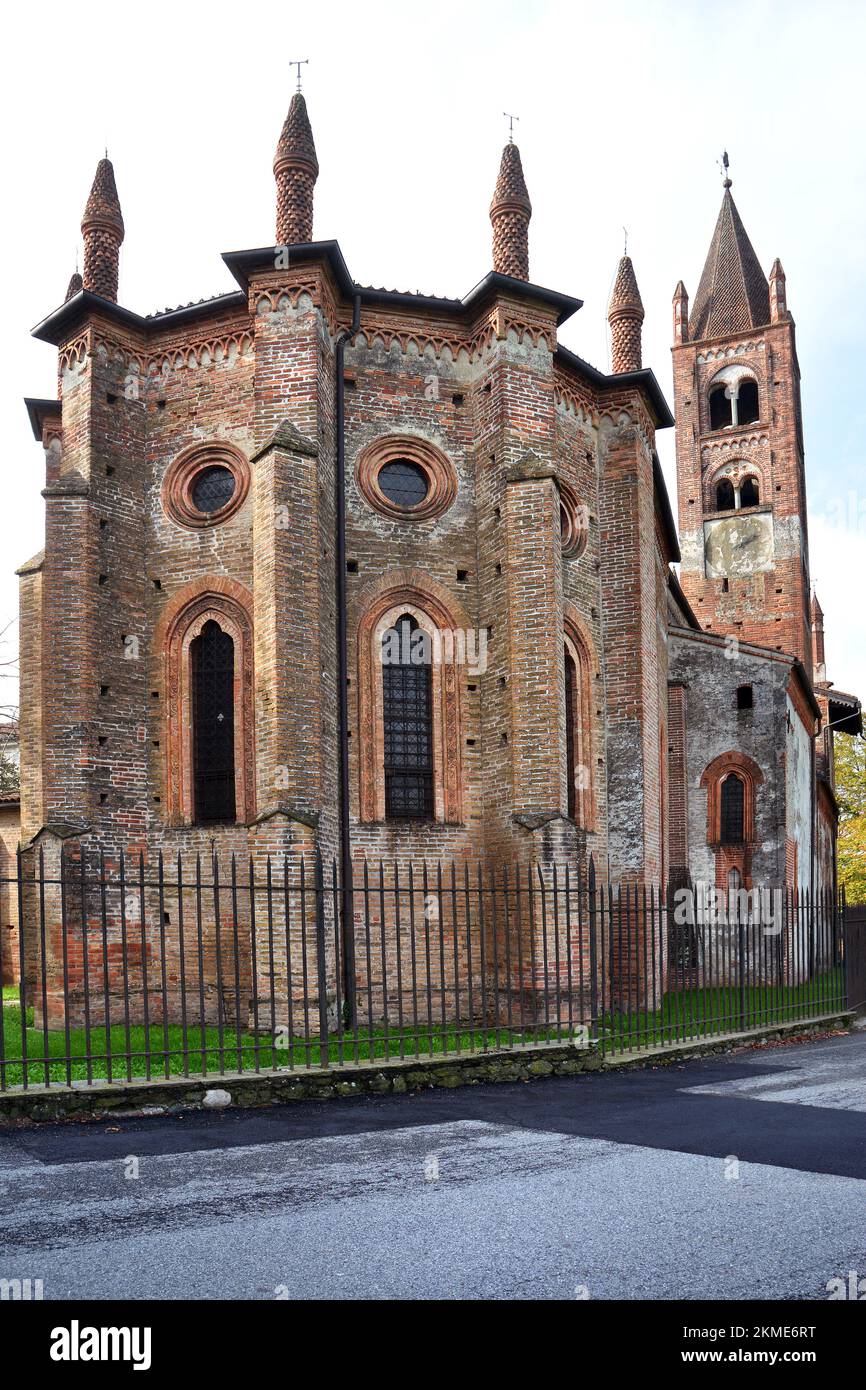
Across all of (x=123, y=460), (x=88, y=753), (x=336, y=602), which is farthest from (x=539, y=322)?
(x=88, y=753)

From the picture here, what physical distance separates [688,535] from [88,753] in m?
26.0

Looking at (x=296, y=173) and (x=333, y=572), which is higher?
(x=296, y=173)

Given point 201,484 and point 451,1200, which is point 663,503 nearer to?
point 201,484

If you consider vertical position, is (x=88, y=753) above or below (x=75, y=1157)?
above

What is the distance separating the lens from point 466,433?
16609 mm

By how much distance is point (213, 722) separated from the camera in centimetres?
1594

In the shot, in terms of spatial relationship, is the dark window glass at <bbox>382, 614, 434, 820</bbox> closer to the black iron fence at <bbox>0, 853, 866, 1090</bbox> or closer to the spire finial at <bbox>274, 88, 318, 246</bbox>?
the black iron fence at <bbox>0, 853, 866, 1090</bbox>

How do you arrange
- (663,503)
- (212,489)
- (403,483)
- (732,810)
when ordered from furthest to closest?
(732,810), (663,503), (403,483), (212,489)

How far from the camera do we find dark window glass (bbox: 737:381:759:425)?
3734 cm

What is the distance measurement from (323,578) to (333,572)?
0.53 meters

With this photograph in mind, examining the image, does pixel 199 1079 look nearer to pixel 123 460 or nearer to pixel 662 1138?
pixel 662 1138

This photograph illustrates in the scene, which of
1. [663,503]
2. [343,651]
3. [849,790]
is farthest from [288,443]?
[849,790]

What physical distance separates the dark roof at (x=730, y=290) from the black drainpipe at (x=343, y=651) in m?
25.4

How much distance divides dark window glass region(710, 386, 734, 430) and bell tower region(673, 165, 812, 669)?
0.03 metres
